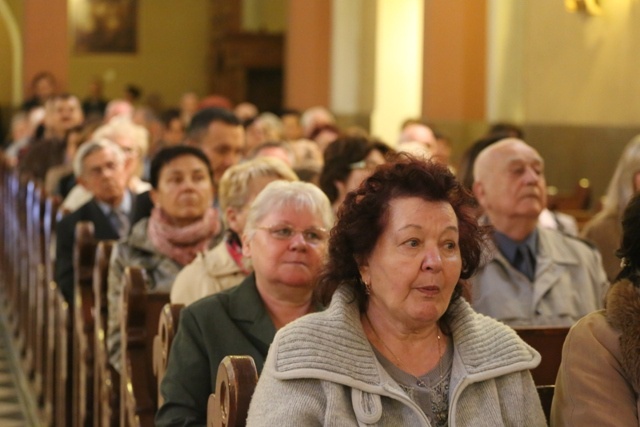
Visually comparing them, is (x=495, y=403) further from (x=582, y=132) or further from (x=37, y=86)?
(x=37, y=86)

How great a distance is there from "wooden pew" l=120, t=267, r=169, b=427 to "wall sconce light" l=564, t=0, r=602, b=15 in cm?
667

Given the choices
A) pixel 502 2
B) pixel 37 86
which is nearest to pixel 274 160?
pixel 502 2

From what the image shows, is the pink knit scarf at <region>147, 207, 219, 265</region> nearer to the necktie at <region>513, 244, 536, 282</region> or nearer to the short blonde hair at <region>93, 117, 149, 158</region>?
the necktie at <region>513, 244, 536, 282</region>

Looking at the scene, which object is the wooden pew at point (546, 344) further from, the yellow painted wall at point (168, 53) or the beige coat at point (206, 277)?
the yellow painted wall at point (168, 53)

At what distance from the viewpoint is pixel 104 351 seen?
4.83 meters

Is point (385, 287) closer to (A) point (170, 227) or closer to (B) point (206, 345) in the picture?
(B) point (206, 345)

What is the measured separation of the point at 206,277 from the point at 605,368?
1.80 m

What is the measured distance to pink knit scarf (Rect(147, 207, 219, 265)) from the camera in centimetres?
→ 500

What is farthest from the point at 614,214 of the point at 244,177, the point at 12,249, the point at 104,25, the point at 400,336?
the point at 104,25

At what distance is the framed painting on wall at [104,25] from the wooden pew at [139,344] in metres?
20.8

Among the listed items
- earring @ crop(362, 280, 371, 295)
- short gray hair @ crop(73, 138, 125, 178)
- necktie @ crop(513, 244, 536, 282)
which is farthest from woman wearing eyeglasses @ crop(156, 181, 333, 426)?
short gray hair @ crop(73, 138, 125, 178)

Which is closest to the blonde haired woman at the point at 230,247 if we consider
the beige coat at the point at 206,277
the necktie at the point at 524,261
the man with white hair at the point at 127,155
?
the beige coat at the point at 206,277

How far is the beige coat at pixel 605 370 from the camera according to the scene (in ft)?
8.56

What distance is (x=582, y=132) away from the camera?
411 inches
